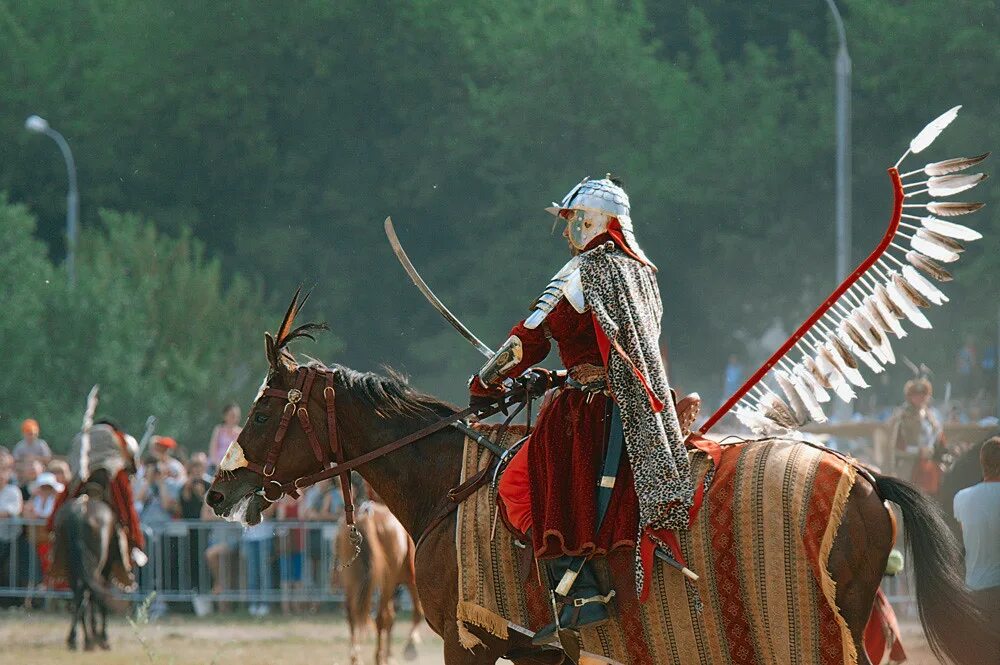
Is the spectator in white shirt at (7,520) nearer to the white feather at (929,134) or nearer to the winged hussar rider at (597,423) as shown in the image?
the winged hussar rider at (597,423)

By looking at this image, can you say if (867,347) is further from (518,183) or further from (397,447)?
(518,183)

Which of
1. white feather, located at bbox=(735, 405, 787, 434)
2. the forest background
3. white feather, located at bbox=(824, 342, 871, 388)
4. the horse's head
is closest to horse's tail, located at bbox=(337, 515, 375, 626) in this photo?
the horse's head

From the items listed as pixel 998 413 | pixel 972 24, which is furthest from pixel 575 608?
pixel 972 24

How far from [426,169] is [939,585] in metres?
27.6

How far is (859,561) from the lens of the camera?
568 cm

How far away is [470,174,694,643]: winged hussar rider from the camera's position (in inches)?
233

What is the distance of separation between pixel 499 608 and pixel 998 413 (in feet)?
56.5

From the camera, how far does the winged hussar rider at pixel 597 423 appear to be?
19.4ft

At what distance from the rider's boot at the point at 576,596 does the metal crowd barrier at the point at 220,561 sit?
1037 centimetres

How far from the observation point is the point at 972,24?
90.1ft

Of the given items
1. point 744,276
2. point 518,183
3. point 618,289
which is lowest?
point 618,289

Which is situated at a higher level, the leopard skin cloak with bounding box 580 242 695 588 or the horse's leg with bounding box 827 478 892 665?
the leopard skin cloak with bounding box 580 242 695 588

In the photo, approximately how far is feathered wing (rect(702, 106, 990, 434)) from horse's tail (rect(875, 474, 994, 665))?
584mm

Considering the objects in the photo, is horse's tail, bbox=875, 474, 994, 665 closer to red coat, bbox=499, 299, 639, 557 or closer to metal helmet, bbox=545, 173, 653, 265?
red coat, bbox=499, 299, 639, 557
